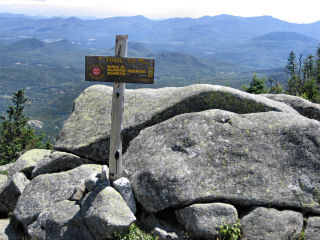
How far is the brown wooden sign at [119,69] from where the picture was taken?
39.0ft

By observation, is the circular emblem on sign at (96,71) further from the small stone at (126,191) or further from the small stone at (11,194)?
the small stone at (11,194)

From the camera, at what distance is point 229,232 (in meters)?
10.7

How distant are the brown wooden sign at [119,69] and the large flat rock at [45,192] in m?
5.69

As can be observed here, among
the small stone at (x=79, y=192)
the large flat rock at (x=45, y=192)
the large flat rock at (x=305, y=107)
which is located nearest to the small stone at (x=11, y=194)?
the large flat rock at (x=45, y=192)

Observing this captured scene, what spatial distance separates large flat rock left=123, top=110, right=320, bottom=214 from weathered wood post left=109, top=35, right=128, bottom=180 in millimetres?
1006

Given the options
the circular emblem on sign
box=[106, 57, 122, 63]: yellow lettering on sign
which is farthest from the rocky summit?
box=[106, 57, 122, 63]: yellow lettering on sign

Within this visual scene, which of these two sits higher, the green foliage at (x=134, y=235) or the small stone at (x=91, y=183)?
the small stone at (x=91, y=183)

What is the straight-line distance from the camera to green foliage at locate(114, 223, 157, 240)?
11.1 metres

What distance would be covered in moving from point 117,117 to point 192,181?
454 centimetres

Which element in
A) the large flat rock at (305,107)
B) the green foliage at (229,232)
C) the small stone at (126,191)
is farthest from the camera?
the large flat rock at (305,107)

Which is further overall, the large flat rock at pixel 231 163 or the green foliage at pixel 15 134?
the green foliage at pixel 15 134

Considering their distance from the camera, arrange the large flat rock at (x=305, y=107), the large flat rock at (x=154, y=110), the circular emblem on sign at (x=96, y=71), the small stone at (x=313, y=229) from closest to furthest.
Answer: the small stone at (x=313, y=229) → the circular emblem on sign at (x=96, y=71) → the large flat rock at (x=154, y=110) → the large flat rock at (x=305, y=107)

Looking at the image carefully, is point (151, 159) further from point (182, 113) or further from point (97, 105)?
point (97, 105)

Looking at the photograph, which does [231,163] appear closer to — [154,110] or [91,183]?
[154,110]
